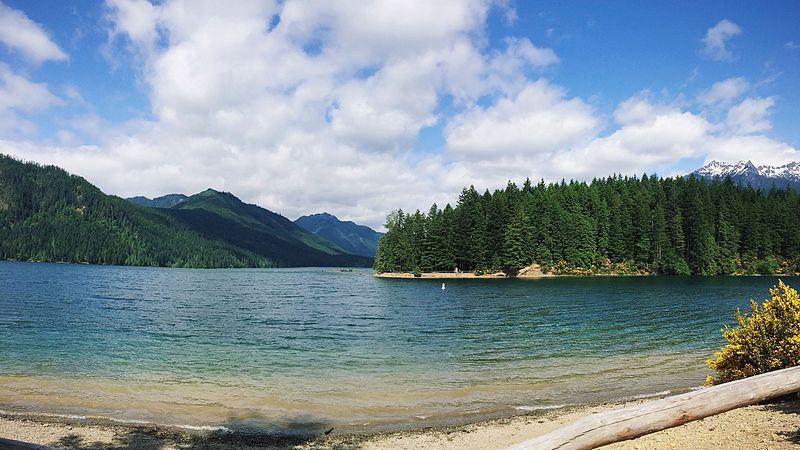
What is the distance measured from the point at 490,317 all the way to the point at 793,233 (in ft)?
483

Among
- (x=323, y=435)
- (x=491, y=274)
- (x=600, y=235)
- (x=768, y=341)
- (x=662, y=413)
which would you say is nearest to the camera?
(x=662, y=413)

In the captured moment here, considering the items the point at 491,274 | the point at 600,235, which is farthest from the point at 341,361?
the point at 600,235

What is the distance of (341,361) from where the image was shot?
27125mm

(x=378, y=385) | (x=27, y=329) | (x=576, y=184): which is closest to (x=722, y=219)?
(x=576, y=184)

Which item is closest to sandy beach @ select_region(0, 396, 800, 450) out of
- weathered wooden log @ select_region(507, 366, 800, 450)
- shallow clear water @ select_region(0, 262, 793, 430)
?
weathered wooden log @ select_region(507, 366, 800, 450)

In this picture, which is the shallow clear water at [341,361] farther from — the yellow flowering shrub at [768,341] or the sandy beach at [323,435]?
the yellow flowering shrub at [768,341]

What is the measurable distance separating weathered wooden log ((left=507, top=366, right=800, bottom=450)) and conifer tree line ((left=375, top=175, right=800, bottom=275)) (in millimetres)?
114541

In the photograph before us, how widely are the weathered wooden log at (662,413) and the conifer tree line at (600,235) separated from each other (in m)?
115

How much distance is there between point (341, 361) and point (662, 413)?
19.5 meters

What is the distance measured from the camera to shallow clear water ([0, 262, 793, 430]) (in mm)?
18797

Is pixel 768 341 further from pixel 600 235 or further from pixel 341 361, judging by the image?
pixel 600 235

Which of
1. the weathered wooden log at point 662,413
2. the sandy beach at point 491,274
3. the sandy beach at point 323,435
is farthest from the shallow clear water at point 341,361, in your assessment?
the sandy beach at point 491,274

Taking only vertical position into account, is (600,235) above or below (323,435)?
above

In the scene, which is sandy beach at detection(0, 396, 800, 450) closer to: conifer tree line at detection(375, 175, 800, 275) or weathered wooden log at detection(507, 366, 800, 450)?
weathered wooden log at detection(507, 366, 800, 450)
